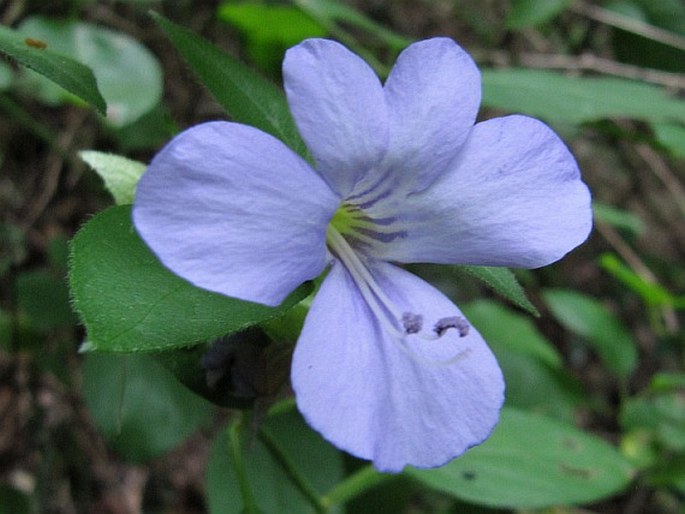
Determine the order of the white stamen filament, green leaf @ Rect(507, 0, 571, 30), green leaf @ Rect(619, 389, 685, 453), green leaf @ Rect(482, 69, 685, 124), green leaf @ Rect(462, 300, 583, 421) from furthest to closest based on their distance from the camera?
1. green leaf @ Rect(507, 0, 571, 30)
2. green leaf @ Rect(619, 389, 685, 453)
3. green leaf @ Rect(462, 300, 583, 421)
4. green leaf @ Rect(482, 69, 685, 124)
5. the white stamen filament

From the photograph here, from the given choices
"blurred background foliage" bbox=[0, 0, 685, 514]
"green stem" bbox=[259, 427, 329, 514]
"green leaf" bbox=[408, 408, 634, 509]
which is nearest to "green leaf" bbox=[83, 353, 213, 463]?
"blurred background foliage" bbox=[0, 0, 685, 514]

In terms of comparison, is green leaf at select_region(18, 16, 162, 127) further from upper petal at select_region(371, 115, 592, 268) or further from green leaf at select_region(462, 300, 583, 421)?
upper petal at select_region(371, 115, 592, 268)

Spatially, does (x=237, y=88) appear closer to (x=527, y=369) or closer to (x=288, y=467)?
Answer: (x=288, y=467)

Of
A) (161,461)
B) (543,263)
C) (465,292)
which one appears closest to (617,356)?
(465,292)

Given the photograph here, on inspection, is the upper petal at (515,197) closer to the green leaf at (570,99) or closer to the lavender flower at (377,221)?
the lavender flower at (377,221)

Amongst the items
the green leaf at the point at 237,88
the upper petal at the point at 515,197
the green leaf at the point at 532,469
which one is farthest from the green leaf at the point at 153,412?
the upper petal at the point at 515,197

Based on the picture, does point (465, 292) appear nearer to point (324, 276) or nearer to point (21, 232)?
point (21, 232)
